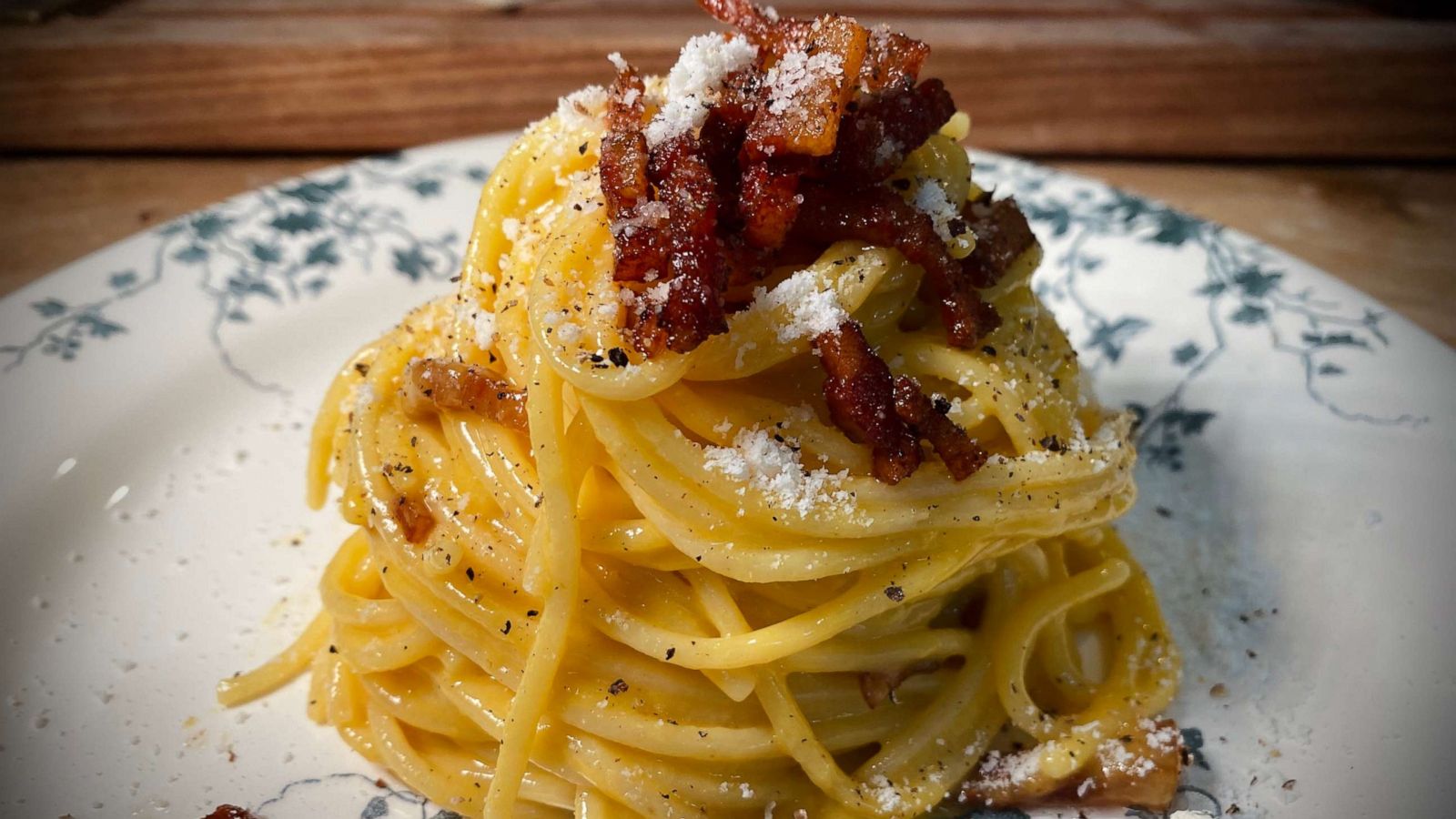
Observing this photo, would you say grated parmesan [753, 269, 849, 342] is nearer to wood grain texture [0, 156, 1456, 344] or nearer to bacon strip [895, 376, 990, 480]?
bacon strip [895, 376, 990, 480]

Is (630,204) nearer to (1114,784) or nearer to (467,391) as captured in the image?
(467,391)

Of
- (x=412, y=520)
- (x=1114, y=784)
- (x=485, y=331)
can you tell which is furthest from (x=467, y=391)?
(x=1114, y=784)

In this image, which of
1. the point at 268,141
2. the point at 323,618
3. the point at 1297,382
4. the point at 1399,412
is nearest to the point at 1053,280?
the point at 1297,382

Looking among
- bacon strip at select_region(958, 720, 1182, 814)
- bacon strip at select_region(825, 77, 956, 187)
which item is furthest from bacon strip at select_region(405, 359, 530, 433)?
bacon strip at select_region(958, 720, 1182, 814)

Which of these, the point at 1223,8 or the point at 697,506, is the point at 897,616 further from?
the point at 1223,8

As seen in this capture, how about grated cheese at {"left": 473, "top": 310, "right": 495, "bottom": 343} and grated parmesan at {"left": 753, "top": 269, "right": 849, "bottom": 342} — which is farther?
grated cheese at {"left": 473, "top": 310, "right": 495, "bottom": 343}
